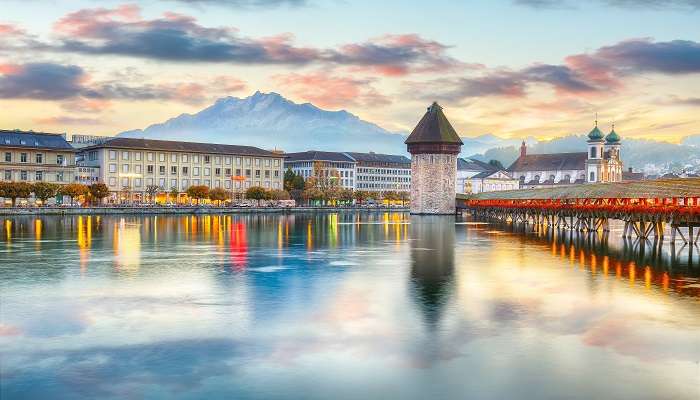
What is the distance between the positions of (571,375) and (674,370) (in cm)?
222

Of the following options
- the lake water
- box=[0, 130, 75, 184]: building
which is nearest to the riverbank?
box=[0, 130, 75, 184]: building

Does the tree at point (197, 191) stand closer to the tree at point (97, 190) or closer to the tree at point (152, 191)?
A: the tree at point (152, 191)

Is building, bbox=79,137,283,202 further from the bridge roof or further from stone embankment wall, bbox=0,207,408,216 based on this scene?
the bridge roof

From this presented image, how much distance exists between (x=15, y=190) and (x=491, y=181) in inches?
4896

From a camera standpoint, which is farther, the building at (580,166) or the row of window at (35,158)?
the building at (580,166)

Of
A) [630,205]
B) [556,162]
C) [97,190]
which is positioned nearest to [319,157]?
[556,162]

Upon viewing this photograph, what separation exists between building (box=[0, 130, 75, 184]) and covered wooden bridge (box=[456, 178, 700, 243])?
2497 inches

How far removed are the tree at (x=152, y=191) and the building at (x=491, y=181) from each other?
88.7 m

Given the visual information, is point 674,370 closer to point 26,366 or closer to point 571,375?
point 571,375

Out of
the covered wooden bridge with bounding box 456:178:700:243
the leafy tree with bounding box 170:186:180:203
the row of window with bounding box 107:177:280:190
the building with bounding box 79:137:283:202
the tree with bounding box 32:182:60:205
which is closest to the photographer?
the covered wooden bridge with bounding box 456:178:700:243

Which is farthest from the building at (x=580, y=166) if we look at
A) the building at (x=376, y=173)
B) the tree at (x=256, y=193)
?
the tree at (x=256, y=193)

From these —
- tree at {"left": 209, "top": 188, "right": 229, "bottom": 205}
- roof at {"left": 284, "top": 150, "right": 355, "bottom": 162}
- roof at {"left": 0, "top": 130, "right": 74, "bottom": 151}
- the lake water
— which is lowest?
the lake water

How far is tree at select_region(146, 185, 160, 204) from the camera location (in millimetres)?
122125

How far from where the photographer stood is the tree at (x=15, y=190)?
93188mm
